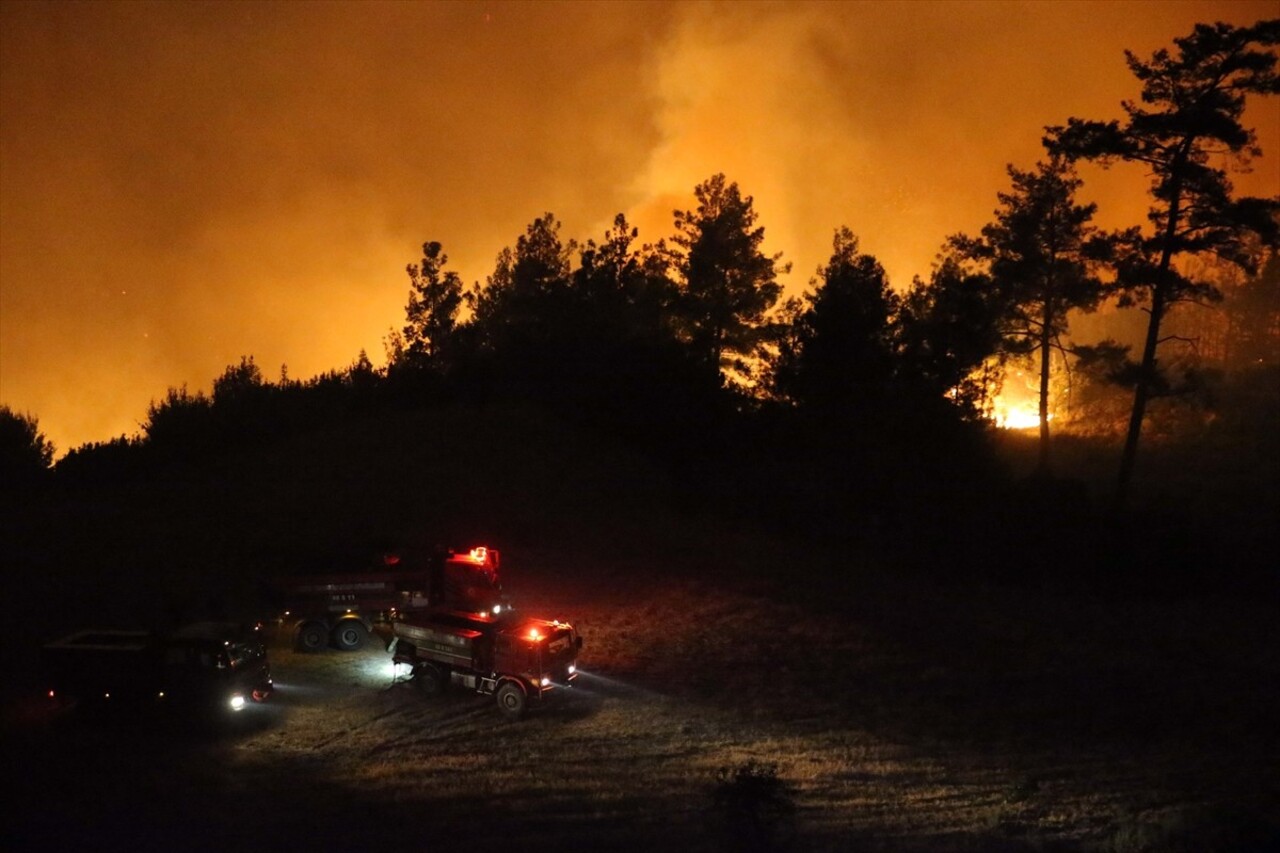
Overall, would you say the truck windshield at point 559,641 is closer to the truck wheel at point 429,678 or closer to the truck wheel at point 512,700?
the truck wheel at point 512,700

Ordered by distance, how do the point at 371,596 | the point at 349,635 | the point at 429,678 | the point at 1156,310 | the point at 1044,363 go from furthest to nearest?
the point at 1044,363
the point at 1156,310
the point at 349,635
the point at 371,596
the point at 429,678

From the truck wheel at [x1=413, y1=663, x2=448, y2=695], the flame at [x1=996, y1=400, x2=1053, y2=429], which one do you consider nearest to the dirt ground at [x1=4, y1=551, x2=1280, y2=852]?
the truck wheel at [x1=413, y1=663, x2=448, y2=695]

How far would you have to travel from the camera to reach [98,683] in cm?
2289

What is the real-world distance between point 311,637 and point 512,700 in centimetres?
861

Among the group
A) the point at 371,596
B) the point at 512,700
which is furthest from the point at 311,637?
the point at 512,700

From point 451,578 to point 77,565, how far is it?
17084 mm

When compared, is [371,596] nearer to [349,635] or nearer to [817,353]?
[349,635]

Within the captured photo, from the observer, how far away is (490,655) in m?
23.7

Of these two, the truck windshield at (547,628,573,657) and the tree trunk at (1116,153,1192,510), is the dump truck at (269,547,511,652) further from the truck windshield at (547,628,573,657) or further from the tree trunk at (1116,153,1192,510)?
the tree trunk at (1116,153,1192,510)

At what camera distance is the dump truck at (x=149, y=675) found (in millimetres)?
22859

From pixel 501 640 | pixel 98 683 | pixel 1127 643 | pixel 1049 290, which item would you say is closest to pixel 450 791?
pixel 501 640

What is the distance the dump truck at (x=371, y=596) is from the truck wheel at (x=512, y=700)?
5211mm

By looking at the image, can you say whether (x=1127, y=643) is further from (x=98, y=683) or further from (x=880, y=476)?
(x=98, y=683)

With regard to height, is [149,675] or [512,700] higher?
[149,675]
